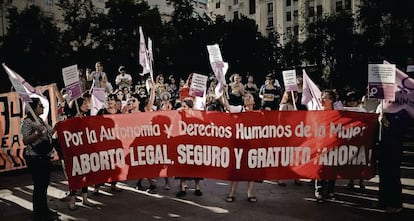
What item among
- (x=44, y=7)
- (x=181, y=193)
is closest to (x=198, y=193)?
(x=181, y=193)

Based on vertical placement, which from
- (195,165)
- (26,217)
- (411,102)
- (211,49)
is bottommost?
(26,217)

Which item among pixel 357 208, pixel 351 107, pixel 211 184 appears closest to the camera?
pixel 357 208

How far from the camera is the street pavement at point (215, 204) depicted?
6887 millimetres

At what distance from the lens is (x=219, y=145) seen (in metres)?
7.50

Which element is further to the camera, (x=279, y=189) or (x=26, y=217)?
(x=279, y=189)

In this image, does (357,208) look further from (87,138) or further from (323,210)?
(87,138)

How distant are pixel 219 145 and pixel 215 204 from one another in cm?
100

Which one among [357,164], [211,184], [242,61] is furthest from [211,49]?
[242,61]

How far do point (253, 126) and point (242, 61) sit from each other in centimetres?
3306

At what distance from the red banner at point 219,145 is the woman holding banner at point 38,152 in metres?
0.44

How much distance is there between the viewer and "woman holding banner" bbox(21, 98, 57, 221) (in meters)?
6.57

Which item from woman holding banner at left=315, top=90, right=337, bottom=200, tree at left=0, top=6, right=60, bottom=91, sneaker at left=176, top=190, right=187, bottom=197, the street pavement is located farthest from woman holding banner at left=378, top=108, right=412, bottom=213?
tree at left=0, top=6, right=60, bottom=91

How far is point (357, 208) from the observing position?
7262 millimetres

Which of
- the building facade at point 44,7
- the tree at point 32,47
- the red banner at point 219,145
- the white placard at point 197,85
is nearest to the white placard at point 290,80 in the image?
the red banner at point 219,145
